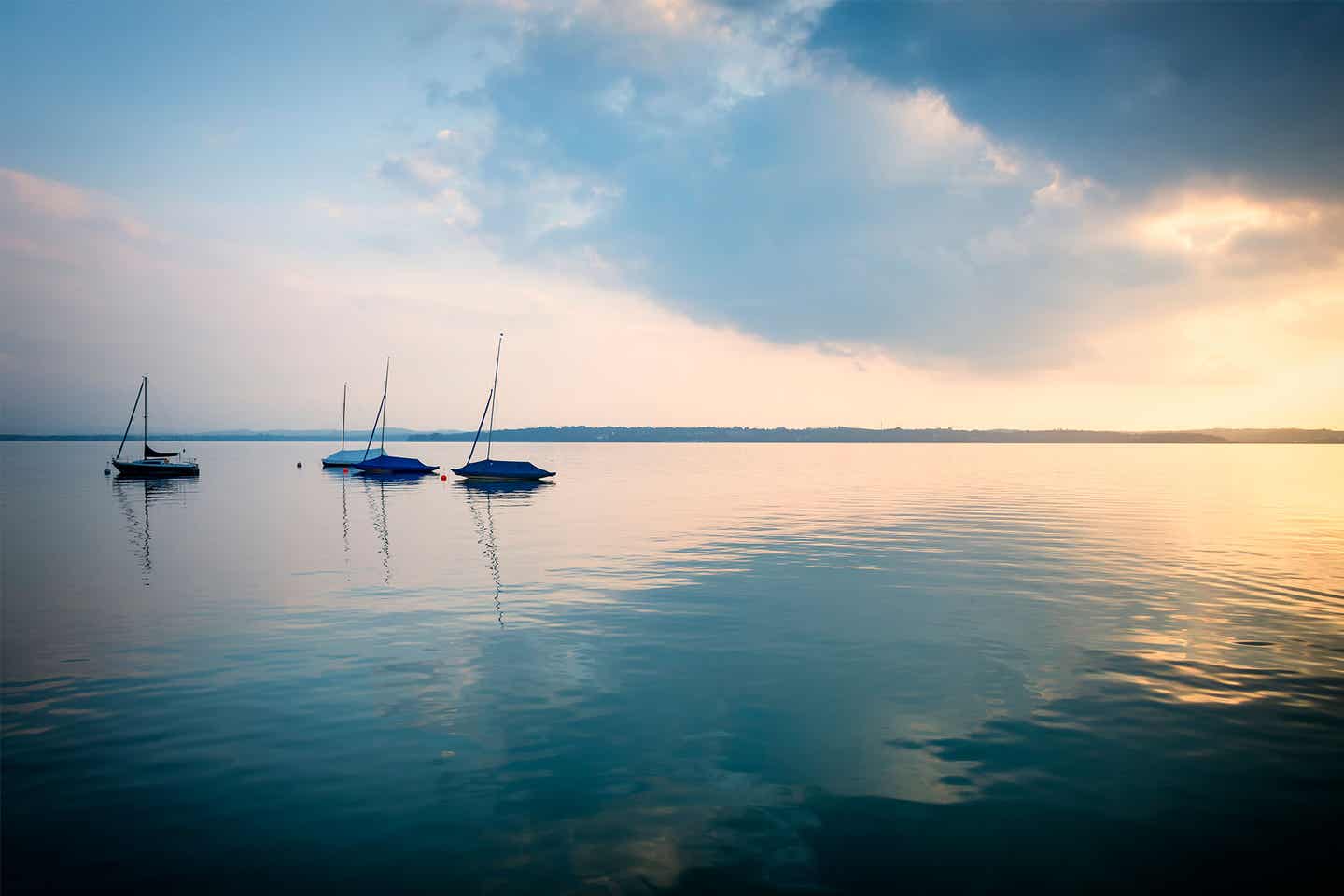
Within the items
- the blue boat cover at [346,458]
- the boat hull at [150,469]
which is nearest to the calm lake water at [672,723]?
the boat hull at [150,469]

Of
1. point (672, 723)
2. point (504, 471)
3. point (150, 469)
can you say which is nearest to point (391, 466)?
point (504, 471)

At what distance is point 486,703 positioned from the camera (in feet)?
49.8

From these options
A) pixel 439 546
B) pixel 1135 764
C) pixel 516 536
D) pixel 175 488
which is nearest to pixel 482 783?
pixel 1135 764

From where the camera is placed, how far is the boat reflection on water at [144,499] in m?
38.3

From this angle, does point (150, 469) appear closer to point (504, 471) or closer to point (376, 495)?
point (376, 495)

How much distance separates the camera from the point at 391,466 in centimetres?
11688

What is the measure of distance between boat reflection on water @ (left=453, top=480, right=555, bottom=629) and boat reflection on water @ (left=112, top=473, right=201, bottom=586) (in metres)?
14.3

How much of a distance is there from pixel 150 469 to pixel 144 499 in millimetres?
43504

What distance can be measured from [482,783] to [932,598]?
19104mm

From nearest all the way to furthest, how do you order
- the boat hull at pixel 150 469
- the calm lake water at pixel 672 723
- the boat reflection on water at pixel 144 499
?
the calm lake water at pixel 672 723, the boat reflection on water at pixel 144 499, the boat hull at pixel 150 469

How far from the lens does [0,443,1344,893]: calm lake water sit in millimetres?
9438

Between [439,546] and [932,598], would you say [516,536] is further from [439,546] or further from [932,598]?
[932,598]

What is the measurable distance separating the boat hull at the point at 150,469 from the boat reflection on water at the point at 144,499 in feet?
2.69

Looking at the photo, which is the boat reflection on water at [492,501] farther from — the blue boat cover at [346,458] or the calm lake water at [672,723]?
the blue boat cover at [346,458]
